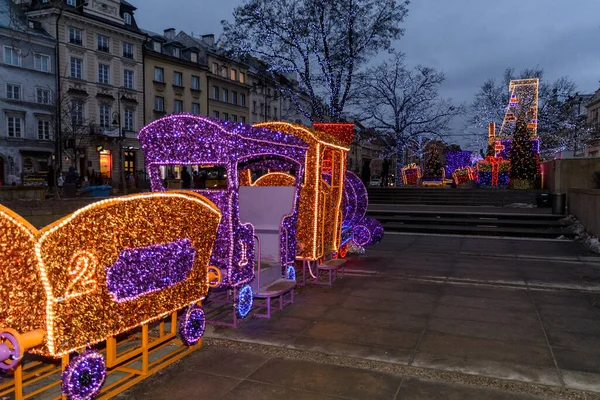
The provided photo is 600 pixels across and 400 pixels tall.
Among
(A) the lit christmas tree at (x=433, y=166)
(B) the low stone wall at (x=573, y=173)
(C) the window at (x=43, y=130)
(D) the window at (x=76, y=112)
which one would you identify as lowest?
(B) the low stone wall at (x=573, y=173)

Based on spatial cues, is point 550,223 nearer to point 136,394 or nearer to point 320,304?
point 320,304

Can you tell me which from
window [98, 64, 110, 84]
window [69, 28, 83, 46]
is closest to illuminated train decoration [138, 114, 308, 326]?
window [69, 28, 83, 46]

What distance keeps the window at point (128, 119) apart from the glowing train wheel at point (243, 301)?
41001mm

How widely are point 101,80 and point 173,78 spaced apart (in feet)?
29.3

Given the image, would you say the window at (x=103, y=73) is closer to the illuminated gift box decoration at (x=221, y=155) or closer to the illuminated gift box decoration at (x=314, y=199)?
the illuminated gift box decoration at (x=314, y=199)

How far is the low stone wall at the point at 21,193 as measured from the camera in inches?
631

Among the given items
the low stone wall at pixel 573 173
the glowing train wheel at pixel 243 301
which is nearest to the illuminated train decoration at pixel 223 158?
the glowing train wheel at pixel 243 301

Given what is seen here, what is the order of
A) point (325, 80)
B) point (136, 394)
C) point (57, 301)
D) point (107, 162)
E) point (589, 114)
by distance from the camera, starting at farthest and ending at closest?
point (589, 114) → point (107, 162) → point (325, 80) → point (136, 394) → point (57, 301)

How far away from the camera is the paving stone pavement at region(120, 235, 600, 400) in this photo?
162 inches

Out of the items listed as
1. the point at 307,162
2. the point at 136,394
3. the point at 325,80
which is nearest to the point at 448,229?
the point at 307,162

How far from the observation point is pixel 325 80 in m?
23.3

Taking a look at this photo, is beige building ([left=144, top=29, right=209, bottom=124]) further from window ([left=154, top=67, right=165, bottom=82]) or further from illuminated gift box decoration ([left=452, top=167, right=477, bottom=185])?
illuminated gift box decoration ([left=452, top=167, right=477, bottom=185])

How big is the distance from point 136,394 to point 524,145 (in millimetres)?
26275

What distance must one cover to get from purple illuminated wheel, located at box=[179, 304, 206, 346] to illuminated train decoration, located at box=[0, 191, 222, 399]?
0.42m
